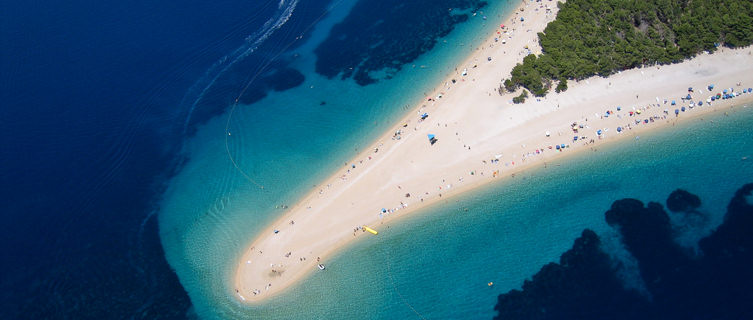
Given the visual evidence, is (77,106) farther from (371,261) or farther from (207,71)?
(371,261)

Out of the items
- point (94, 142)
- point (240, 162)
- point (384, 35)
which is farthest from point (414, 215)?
point (94, 142)

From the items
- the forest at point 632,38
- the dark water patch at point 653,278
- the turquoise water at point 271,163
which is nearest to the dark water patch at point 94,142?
the turquoise water at point 271,163

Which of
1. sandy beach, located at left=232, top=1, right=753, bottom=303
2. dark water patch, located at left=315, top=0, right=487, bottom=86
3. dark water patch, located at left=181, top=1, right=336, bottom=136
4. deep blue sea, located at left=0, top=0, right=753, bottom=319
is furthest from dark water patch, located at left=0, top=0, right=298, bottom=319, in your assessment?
dark water patch, located at left=315, top=0, right=487, bottom=86

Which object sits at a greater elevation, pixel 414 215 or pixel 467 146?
pixel 467 146

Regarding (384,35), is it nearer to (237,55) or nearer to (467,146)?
(237,55)

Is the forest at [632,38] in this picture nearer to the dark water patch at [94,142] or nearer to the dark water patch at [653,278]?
the dark water patch at [653,278]

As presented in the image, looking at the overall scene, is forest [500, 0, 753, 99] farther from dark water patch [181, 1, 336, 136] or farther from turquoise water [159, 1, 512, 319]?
dark water patch [181, 1, 336, 136]
